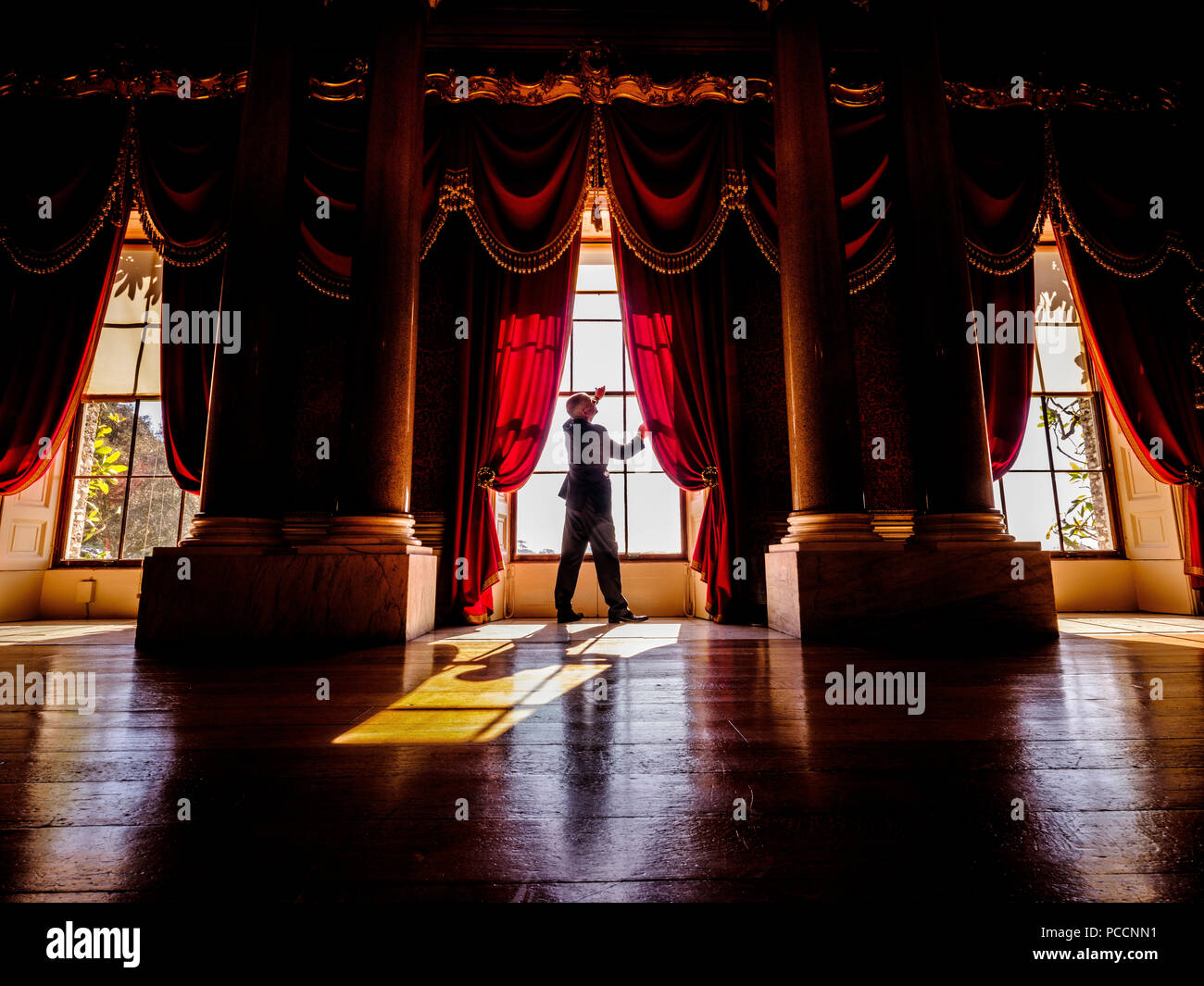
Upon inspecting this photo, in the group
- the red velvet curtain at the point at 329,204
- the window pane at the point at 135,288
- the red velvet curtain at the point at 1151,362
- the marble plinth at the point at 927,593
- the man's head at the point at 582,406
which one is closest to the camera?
the marble plinth at the point at 927,593

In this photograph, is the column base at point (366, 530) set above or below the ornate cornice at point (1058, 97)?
below

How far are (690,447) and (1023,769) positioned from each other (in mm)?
3111

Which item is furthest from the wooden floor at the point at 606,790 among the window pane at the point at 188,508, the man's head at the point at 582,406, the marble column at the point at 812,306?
the window pane at the point at 188,508

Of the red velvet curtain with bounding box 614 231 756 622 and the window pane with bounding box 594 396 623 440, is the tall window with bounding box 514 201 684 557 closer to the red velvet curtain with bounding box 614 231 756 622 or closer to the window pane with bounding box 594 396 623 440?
the window pane with bounding box 594 396 623 440

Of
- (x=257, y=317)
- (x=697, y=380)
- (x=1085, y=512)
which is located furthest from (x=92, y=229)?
(x=1085, y=512)

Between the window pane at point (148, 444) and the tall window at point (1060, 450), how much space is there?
7096mm

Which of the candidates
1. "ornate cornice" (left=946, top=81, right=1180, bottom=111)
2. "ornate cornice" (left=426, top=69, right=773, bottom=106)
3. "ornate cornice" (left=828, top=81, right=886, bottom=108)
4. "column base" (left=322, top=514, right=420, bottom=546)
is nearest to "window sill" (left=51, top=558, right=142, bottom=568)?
"column base" (left=322, top=514, right=420, bottom=546)

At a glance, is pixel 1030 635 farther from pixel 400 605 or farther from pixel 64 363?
pixel 64 363

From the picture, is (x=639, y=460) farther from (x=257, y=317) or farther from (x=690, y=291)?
(x=257, y=317)

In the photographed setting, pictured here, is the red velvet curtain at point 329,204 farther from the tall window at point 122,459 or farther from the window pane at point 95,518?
the window pane at point 95,518

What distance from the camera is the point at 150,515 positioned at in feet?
16.1

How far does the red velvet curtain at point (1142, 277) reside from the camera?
414 cm
